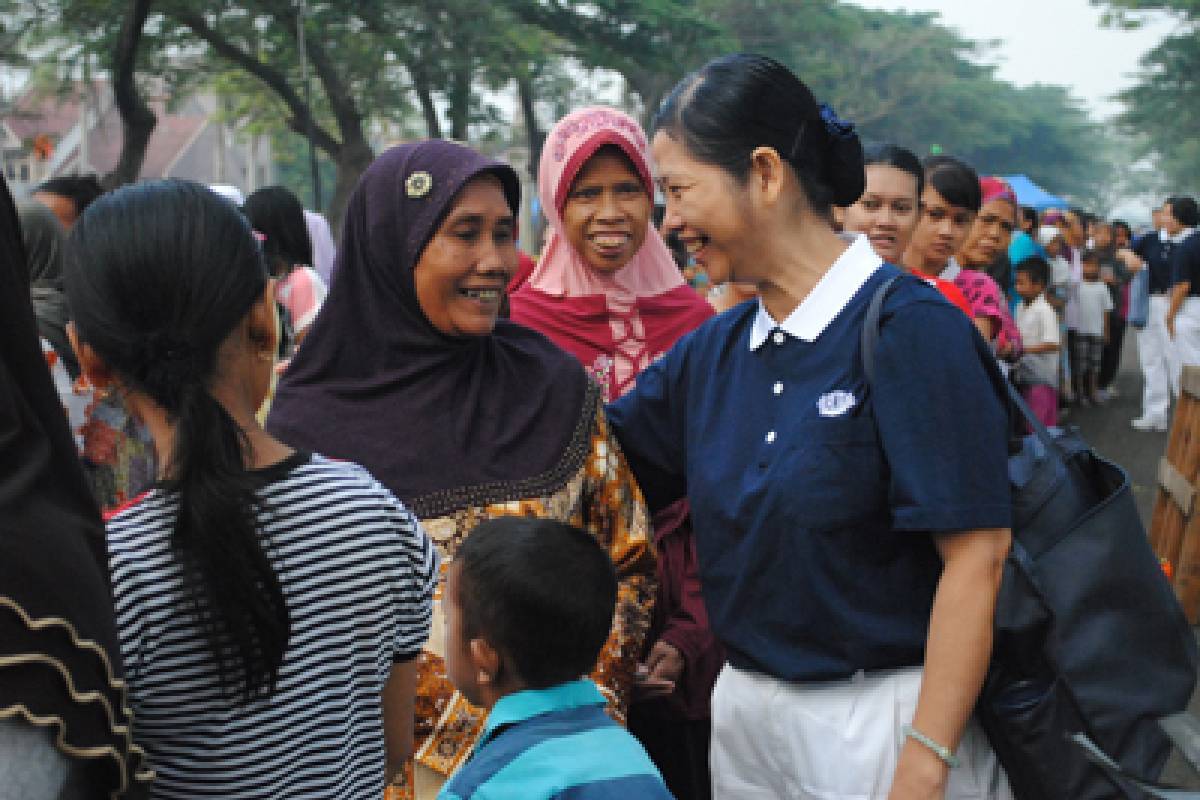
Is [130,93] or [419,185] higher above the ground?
[419,185]

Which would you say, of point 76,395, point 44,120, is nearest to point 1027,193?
point 76,395

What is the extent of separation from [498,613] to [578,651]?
0.39 feet

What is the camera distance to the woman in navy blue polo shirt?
163 cm

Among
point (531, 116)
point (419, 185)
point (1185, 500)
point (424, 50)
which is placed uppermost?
point (419, 185)

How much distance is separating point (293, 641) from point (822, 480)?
0.71 metres

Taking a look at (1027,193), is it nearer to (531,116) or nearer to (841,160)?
(531,116)

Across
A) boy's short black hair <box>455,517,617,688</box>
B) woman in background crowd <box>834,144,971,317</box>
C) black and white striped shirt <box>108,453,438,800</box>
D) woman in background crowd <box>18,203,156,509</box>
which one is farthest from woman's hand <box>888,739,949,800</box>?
woman in background crowd <box>18,203,156,509</box>

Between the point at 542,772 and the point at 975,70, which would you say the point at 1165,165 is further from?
the point at 542,772

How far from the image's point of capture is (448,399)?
213 cm

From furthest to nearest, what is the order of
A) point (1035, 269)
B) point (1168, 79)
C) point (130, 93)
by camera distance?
point (1168, 79), point (130, 93), point (1035, 269)

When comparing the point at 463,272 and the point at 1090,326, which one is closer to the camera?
the point at 463,272

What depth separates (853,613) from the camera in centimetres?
170

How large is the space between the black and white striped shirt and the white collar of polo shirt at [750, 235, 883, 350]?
2.04 feet

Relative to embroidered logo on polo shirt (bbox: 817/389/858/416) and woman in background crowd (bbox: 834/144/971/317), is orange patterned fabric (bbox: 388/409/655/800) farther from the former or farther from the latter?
woman in background crowd (bbox: 834/144/971/317)
